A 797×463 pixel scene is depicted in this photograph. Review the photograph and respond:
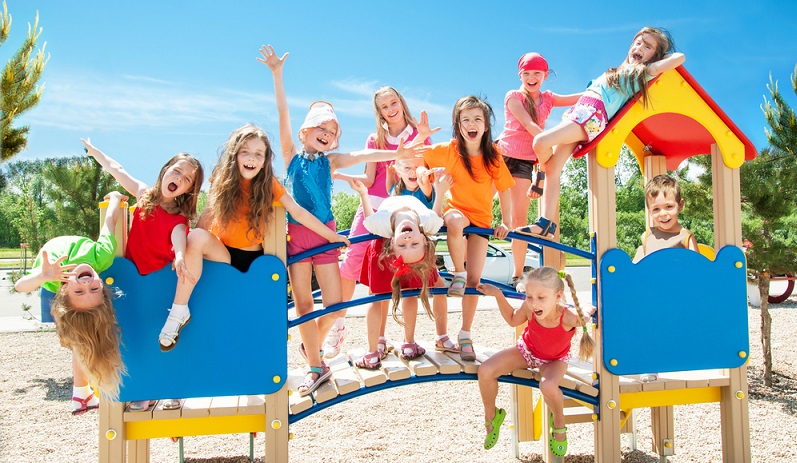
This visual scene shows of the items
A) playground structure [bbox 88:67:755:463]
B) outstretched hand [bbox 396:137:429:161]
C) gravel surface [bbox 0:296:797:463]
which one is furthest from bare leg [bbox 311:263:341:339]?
gravel surface [bbox 0:296:797:463]

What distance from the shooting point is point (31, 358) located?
343 inches

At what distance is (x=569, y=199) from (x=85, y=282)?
86.6ft

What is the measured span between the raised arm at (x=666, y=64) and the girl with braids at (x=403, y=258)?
1.45m

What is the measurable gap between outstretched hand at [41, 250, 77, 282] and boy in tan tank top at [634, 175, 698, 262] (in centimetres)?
351

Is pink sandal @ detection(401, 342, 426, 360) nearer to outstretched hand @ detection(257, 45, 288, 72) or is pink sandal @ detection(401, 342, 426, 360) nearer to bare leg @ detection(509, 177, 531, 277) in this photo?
bare leg @ detection(509, 177, 531, 277)

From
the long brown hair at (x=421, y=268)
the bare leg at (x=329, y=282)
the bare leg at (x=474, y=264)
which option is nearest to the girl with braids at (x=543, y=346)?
the bare leg at (x=474, y=264)

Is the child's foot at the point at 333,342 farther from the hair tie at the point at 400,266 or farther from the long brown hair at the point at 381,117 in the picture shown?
the long brown hair at the point at 381,117

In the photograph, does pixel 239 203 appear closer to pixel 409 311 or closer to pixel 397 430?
pixel 409 311

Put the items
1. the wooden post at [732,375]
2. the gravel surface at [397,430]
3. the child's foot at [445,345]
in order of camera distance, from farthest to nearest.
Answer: the gravel surface at [397,430]
the child's foot at [445,345]
the wooden post at [732,375]

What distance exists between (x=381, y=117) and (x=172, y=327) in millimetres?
2144

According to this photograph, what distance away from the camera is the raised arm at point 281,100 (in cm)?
396

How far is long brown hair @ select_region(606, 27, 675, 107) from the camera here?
12.7 feet

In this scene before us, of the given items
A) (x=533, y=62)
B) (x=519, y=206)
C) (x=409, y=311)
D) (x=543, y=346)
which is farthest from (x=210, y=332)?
(x=533, y=62)

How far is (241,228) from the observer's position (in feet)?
11.3
